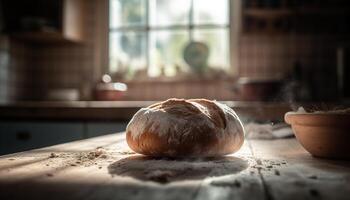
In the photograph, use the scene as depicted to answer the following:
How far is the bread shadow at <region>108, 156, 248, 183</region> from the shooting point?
0.67 meters

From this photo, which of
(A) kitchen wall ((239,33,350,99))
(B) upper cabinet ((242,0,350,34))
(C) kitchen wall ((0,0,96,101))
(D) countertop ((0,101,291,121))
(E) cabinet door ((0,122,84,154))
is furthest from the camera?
(C) kitchen wall ((0,0,96,101))

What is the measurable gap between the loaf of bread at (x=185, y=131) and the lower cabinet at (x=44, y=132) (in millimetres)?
1509

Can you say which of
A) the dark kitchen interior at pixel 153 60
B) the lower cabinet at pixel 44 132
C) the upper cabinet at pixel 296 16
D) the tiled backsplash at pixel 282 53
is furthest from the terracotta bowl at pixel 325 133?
the tiled backsplash at pixel 282 53

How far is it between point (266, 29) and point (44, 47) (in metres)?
→ 1.93

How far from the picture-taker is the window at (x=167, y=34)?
3467mm

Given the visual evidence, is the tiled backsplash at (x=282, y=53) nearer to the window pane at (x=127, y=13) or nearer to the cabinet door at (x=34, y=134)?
the window pane at (x=127, y=13)

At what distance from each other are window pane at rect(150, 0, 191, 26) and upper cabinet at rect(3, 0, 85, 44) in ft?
2.05

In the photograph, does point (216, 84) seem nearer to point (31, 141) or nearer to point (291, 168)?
point (31, 141)

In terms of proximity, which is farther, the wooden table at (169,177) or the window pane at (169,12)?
the window pane at (169,12)

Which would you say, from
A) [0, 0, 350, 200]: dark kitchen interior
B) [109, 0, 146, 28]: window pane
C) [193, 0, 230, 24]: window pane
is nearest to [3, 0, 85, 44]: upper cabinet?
[0, 0, 350, 200]: dark kitchen interior

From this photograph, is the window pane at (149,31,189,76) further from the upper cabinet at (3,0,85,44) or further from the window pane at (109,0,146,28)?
the upper cabinet at (3,0,85,44)

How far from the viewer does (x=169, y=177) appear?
2.17 ft

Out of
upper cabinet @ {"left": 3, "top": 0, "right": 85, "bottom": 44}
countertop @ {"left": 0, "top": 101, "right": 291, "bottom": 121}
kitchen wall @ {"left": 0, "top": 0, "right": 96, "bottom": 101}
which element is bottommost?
countertop @ {"left": 0, "top": 101, "right": 291, "bottom": 121}

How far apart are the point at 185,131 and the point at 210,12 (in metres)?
2.70
